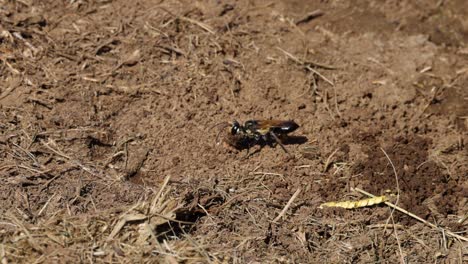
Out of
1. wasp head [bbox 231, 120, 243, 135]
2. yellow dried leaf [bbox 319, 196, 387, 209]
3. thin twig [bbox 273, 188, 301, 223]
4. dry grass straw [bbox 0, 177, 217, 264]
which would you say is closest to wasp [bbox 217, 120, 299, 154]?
wasp head [bbox 231, 120, 243, 135]

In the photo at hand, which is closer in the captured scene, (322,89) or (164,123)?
(164,123)

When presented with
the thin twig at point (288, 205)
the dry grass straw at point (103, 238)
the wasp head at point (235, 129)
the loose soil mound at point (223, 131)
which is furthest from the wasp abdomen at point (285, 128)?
the dry grass straw at point (103, 238)

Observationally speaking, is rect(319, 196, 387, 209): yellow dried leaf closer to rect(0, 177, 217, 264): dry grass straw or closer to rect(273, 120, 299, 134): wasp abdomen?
rect(273, 120, 299, 134): wasp abdomen

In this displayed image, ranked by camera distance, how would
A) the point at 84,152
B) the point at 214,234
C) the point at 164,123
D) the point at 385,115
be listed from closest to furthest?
the point at 214,234
the point at 84,152
the point at 164,123
the point at 385,115

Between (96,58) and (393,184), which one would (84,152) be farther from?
(393,184)

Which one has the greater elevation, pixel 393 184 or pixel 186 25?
pixel 186 25

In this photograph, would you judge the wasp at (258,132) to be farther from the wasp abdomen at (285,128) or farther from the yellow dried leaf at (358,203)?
the yellow dried leaf at (358,203)

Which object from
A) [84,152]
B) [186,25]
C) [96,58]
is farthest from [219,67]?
[84,152]

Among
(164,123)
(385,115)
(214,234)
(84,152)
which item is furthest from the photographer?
(385,115)

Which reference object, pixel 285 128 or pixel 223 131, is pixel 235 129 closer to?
pixel 223 131
